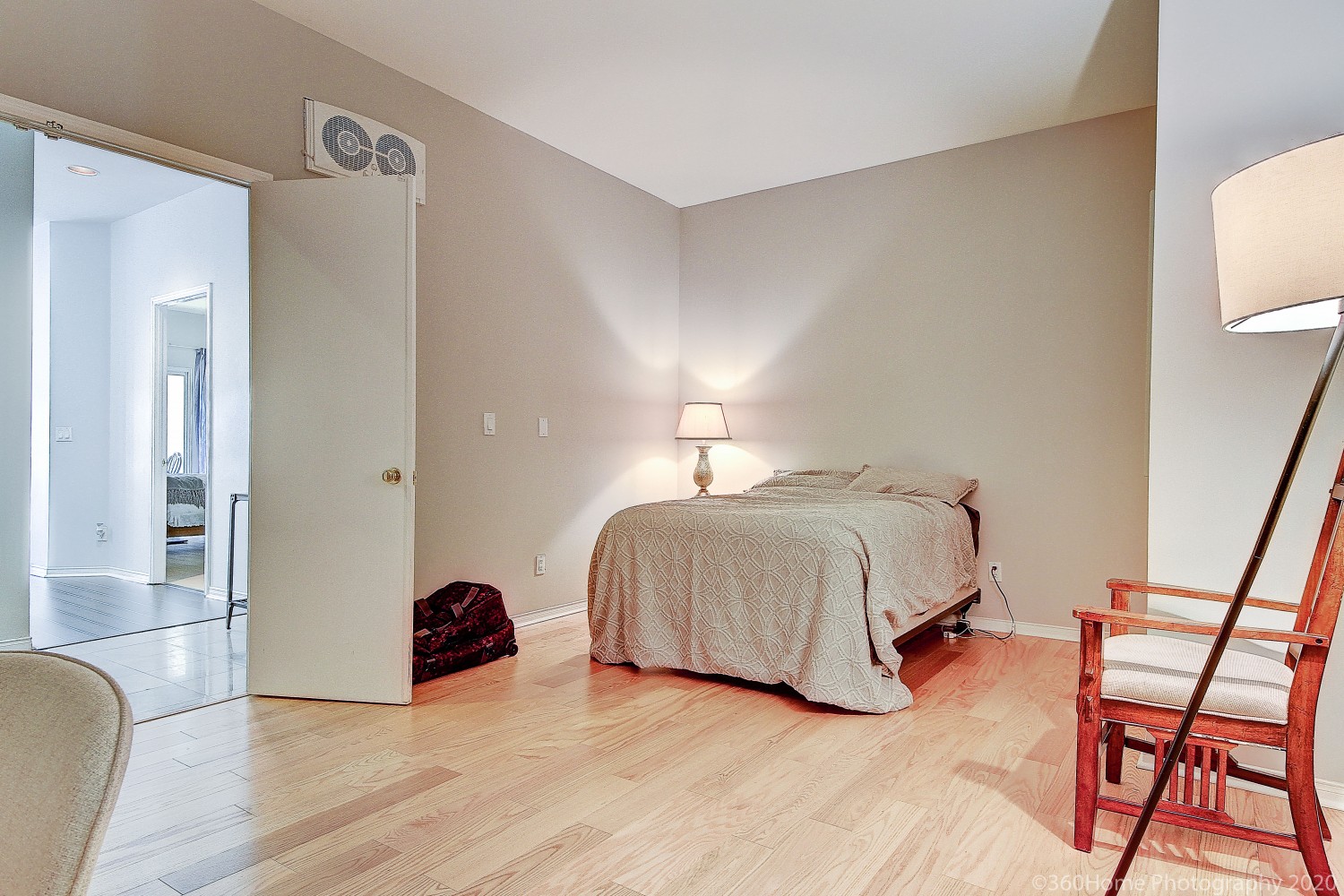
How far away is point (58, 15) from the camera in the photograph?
239 centimetres

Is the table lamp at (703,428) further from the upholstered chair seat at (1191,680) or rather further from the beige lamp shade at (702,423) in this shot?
the upholstered chair seat at (1191,680)

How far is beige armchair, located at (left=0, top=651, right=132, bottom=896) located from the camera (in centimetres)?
62

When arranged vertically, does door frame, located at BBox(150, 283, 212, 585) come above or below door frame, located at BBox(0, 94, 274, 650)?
below

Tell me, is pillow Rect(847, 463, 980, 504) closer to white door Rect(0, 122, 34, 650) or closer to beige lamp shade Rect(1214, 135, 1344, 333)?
A: beige lamp shade Rect(1214, 135, 1344, 333)

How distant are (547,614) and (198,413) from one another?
3.15 meters

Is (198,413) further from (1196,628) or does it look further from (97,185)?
(1196,628)

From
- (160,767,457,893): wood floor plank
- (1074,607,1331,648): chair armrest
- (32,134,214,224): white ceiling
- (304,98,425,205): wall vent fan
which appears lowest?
(160,767,457,893): wood floor plank

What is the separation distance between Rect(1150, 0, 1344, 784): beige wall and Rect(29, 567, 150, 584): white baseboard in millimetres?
5720

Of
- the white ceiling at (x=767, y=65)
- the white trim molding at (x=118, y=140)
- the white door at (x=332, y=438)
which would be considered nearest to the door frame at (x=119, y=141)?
the white trim molding at (x=118, y=140)

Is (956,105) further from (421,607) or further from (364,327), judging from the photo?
(421,607)

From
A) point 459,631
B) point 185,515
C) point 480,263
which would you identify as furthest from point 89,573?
point 480,263

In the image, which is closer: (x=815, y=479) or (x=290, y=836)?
(x=290, y=836)

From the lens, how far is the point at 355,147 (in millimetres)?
3229

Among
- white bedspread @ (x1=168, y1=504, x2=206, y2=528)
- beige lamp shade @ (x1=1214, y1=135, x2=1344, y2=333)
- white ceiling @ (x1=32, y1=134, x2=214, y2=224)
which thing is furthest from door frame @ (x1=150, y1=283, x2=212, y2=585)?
beige lamp shade @ (x1=1214, y1=135, x2=1344, y2=333)
